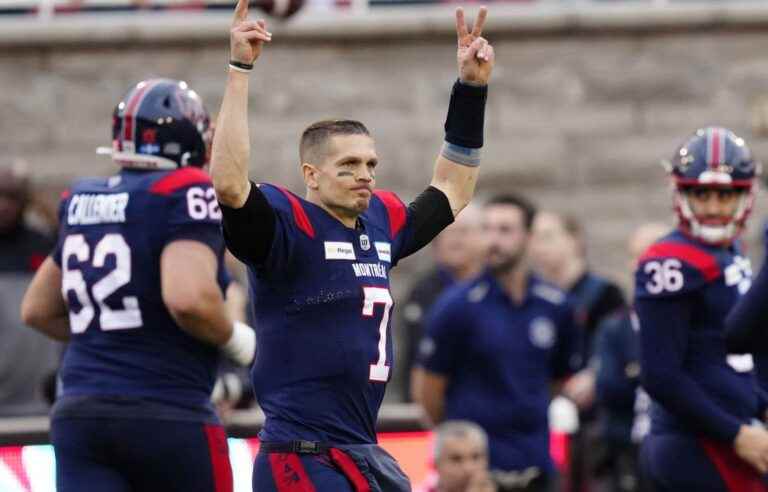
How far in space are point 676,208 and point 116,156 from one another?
2.30 meters

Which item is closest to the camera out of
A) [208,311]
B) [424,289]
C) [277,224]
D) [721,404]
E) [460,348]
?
[277,224]

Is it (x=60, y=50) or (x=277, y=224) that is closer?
(x=277, y=224)

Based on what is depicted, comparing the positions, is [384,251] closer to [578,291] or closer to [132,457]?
[132,457]

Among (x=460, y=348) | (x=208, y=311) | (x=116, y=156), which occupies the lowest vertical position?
(x=460, y=348)

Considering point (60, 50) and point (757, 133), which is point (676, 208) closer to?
point (757, 133)

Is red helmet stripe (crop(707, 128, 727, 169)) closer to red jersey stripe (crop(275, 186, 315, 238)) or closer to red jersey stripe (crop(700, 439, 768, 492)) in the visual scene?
red jersey stripe (crop(700, 439, 768, 492))

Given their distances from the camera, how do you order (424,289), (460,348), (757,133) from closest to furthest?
(460,348) → (424,289) → (757,133)

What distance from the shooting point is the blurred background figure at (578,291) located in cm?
1207

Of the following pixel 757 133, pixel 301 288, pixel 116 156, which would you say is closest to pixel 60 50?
pixel 757 133

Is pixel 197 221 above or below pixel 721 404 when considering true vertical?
above

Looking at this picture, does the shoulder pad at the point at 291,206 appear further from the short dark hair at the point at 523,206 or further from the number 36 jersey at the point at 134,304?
the short dark hair at the point at 523,206

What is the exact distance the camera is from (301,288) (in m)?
6.69

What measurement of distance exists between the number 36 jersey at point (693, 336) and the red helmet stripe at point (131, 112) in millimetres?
2085

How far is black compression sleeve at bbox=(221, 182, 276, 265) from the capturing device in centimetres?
647
